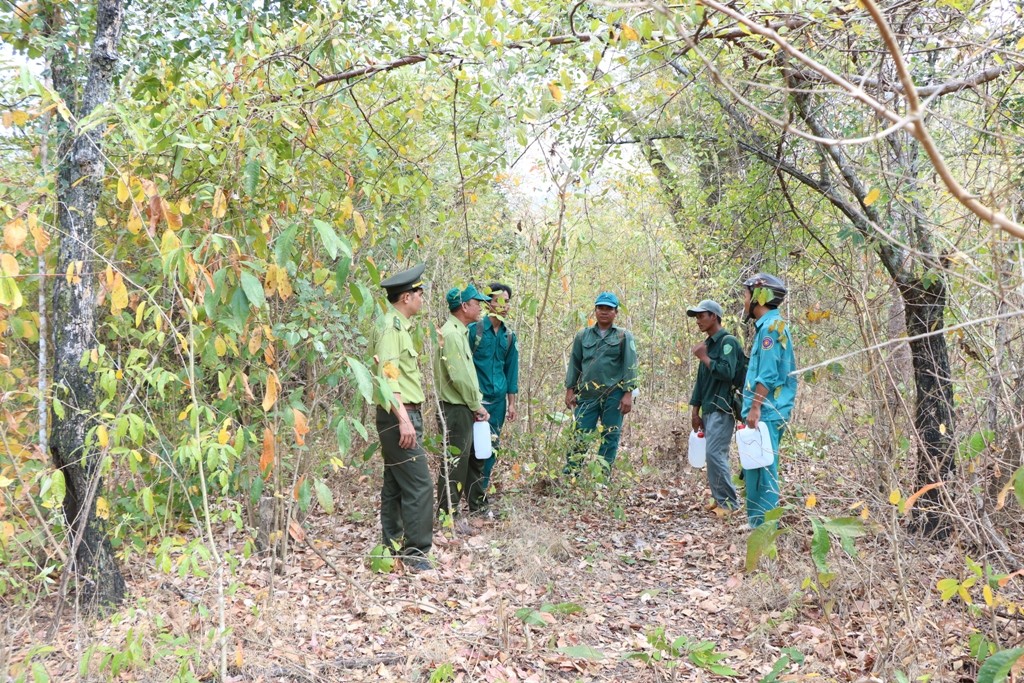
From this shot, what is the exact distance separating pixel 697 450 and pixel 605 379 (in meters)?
0.99

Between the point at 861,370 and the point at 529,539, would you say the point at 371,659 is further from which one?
the point at 861,370

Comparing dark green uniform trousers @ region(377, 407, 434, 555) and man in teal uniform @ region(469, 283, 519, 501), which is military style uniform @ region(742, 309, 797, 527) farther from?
dark green uniform trousers @ region(377, 407, 434, 555)

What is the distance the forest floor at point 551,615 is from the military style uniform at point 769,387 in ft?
1.14

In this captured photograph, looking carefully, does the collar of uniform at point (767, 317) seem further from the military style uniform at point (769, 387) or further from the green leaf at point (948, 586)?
the green leaf at point (948, 586)

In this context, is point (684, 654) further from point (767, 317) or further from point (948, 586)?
point (767, 317)

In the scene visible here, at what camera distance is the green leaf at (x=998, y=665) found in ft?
9.07

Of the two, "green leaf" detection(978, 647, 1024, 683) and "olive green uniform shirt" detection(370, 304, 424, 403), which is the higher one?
"olive green uniform shirt" detection(370, 304, 424, 403)

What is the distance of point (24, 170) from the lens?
505 cm

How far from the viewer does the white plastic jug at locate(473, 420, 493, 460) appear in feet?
19.3

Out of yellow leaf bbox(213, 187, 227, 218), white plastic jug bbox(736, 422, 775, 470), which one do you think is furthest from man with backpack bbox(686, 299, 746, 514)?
yellow leaf bbox(213, 187, 227, 218)

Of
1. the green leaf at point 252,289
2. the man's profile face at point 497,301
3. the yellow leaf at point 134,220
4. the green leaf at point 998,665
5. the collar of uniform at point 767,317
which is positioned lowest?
the green leaf at point 998,665

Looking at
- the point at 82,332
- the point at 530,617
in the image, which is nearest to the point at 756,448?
the point at 530,617

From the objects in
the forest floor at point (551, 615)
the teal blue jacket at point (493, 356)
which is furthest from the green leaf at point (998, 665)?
the teal blue jacket at point (493, 356)

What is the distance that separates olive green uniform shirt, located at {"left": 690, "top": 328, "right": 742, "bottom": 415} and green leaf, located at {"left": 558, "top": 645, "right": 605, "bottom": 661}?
2699mm
